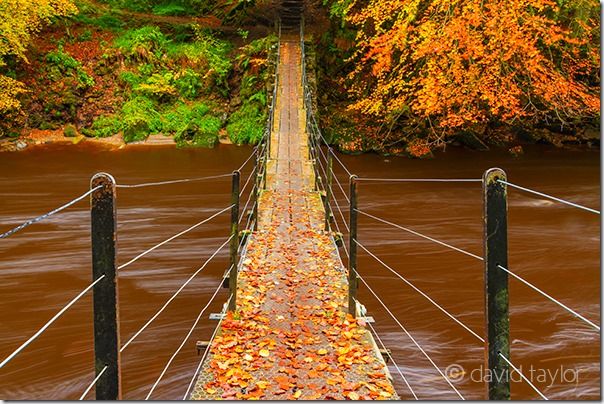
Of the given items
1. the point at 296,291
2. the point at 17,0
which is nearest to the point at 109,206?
the point at 296,291

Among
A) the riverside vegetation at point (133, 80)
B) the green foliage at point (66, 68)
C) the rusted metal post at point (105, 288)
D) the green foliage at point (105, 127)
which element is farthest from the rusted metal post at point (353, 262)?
the green foliage at point (66, 68)

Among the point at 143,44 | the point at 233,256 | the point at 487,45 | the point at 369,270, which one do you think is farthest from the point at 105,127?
the point at 233,256

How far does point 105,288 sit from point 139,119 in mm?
18271

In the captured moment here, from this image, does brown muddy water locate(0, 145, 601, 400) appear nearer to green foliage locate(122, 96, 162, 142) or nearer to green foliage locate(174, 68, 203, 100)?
green foliage locate(122, 96, 162, 142)

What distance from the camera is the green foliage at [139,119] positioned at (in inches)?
774

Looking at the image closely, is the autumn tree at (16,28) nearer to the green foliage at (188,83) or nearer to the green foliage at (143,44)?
the green foliage at (143,44)

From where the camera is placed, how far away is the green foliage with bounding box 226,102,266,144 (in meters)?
19.4

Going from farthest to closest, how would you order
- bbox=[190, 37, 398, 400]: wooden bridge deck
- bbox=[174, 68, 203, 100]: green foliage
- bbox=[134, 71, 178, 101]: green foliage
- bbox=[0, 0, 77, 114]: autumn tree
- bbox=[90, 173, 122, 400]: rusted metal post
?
bbox=[174, 68, 203, 100]: green foliage < bbox=[134, 71, 178, 101]: green foliage < bbox=[0, 0, 77, 114]: autumn tree < bbox=[190, 37, 398, 400]: wooden bridge deck < bbox=[90, 173, 122, 400]: rusted metal post

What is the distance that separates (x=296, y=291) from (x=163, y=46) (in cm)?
1868

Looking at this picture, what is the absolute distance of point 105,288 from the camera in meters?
2.71

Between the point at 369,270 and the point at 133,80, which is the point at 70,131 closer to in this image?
the point at 133,80

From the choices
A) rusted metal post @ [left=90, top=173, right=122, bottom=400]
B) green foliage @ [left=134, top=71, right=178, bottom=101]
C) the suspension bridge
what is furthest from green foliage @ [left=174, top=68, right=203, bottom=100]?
rusted metal post @ [left=90, top=173, right=122, bottom=400]

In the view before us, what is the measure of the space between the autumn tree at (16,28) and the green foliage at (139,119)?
3.53 metres

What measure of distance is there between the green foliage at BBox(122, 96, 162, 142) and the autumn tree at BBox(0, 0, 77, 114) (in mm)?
3527
